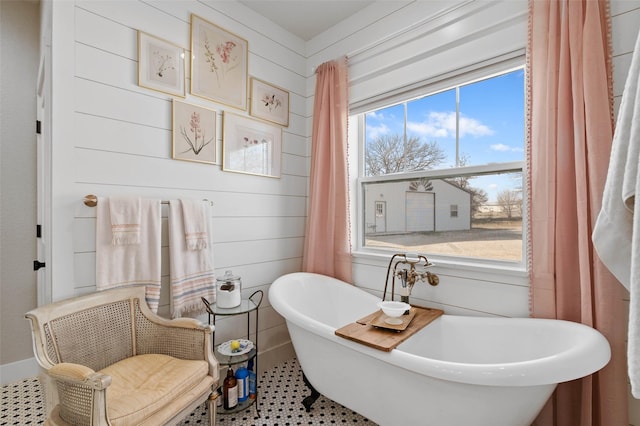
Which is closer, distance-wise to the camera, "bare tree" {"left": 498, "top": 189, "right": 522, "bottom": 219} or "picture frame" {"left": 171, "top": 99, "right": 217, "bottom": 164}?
"bare tree" {"left": 498, "top": 189, "right": 522, "bottom": 219}

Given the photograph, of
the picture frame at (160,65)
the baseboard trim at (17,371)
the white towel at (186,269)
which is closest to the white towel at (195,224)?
the white towel at (186,269)

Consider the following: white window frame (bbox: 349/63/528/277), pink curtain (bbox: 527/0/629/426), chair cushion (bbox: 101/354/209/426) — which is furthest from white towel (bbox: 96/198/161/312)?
pink curtain (bbox: 527/0/629/426)

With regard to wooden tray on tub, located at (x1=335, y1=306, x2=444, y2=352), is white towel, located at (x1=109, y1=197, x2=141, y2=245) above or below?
above

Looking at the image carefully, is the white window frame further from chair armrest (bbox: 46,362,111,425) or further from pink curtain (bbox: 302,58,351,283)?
chair armrest (bbox: 46,362,111,425)

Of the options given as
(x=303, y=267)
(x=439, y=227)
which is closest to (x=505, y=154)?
(x=439, y=227)

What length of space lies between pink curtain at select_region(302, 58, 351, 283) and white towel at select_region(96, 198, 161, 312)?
1.19 meters

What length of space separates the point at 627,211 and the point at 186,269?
1968 millimetres

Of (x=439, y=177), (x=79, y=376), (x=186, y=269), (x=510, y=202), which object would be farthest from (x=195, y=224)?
(x=510, y=202)

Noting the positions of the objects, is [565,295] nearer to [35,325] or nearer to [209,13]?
[35,325]

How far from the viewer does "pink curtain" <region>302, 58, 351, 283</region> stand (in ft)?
7.88

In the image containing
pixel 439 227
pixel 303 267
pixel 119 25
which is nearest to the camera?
pixel 119 25

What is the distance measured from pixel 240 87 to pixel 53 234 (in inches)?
60.2

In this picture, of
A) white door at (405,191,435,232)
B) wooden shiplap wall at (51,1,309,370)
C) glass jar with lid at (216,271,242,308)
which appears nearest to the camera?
wooden shiplap wall at (51,1,309,370)

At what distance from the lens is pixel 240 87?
2.29m
